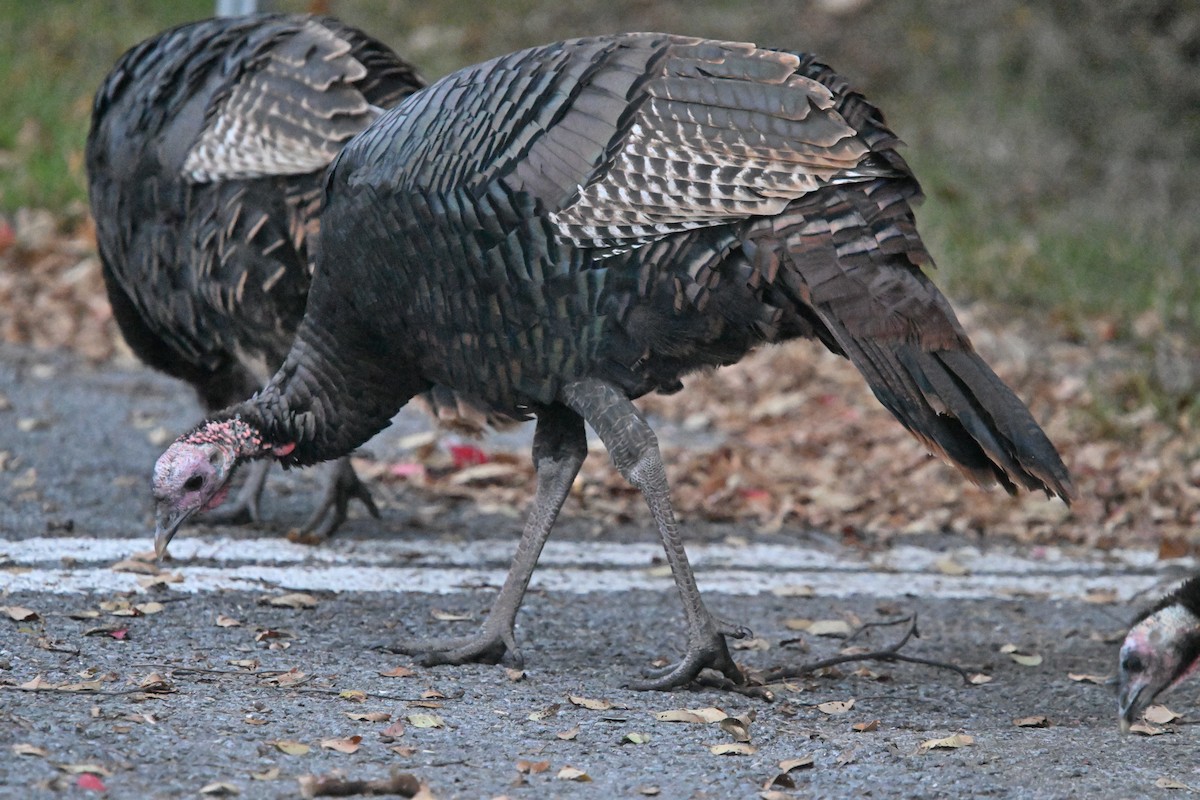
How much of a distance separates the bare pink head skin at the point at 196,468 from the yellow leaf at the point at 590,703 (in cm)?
122

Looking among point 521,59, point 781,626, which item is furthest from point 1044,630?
point 521,59

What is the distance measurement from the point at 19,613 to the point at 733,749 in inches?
76.0

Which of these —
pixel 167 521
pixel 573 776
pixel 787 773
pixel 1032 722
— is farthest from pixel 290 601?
pixel 1032 722

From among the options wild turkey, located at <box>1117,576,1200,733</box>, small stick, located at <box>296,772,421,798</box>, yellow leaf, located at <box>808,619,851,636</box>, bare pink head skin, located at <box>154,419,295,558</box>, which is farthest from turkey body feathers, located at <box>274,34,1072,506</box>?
small stick, located at <box>296,772,421,798</box>

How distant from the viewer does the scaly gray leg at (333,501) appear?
17.7ft

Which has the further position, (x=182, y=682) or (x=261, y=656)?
(x=261, y=656)

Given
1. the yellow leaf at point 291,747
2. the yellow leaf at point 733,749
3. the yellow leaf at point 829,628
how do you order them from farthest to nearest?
the yellow leaf at point 829,628 → the yellow leaf at point 733,749 → the yellow leaf at point 291,747

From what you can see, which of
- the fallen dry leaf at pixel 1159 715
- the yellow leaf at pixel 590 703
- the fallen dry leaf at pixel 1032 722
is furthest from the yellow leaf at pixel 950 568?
the yellow leaf at pixel 590 703

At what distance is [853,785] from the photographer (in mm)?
3230

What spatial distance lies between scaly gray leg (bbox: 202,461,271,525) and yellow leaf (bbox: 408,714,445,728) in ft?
6.97

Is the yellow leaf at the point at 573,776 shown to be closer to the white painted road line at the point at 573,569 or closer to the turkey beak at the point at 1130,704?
the turkey beak at the point at 1130,704

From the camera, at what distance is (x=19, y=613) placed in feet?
13.3

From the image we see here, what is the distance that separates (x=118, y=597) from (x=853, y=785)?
86.7 inches

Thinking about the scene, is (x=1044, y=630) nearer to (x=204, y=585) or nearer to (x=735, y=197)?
(x=735, y=197)
